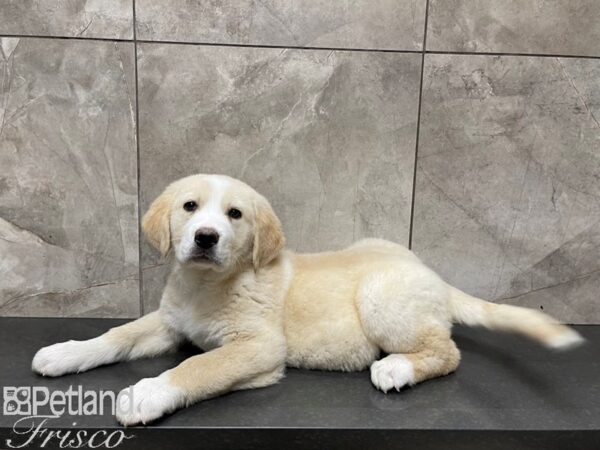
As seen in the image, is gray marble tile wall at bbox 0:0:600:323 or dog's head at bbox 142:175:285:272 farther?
gray marble tile wall at bbox 0:0:600:323

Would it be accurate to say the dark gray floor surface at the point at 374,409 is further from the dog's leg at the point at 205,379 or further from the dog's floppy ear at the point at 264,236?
the dog's floppy ear at the point at 264,236

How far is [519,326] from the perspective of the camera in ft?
5.88

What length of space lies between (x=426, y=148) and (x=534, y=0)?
0.75 metres

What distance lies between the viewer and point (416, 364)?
1.73 m

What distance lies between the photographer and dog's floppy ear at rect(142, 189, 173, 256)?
5.66ft

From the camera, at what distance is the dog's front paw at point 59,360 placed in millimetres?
1733

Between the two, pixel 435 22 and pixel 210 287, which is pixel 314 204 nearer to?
pixel 210 287

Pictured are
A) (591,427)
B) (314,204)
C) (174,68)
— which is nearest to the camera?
(591,427)

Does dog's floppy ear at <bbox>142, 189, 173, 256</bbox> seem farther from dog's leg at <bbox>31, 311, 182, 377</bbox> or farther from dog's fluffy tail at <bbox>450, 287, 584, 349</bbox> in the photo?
dog's fluffy tail at <bbox>450, 287, 584, 349</bbox>

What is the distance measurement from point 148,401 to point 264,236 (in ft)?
2.09

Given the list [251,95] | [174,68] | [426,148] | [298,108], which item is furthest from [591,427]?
[174,68]

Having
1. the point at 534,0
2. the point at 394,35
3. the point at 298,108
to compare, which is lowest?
the point at 298,108

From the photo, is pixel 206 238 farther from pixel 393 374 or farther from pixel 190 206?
pixel 393 374

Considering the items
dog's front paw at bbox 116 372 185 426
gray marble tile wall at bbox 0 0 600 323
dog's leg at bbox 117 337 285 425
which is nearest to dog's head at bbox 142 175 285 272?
dog's leg at bbox 117 337 285 425
